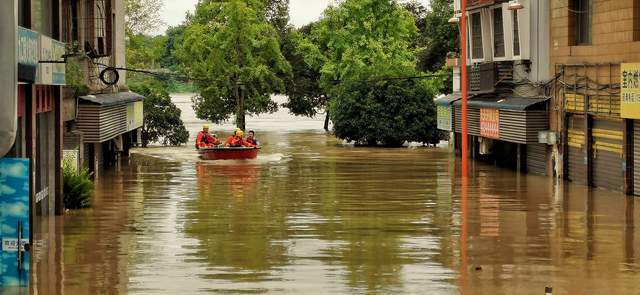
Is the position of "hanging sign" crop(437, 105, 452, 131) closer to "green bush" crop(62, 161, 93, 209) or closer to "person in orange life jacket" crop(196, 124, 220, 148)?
"person in orange life jacket" crop(196, 124, 220, 148)

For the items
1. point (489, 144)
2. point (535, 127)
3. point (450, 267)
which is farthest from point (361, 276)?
point (489, 144)

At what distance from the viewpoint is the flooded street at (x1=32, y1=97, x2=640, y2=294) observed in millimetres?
20656

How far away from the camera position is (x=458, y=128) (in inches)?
2295

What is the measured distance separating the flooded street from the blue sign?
73.0 inches

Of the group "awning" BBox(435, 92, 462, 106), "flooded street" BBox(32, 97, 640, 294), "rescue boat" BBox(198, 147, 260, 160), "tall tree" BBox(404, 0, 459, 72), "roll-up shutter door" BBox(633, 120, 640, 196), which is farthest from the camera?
"tall tree" BBox(404, 0, 459, 72)

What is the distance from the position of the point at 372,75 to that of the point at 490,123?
28.7 m

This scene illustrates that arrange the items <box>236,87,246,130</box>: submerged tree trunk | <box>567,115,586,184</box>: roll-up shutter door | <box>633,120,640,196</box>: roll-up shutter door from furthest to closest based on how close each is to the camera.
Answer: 1. <box>236,87,246,130</box>: submerged tree trunk
2. <box>567,115,586,184</box>: roll-up shutter door
3. <box>633,120,640,196</box>: roll-up shutter door

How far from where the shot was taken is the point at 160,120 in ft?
245

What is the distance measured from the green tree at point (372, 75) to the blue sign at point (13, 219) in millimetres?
54302

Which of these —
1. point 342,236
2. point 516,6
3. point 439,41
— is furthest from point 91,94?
point 439,41

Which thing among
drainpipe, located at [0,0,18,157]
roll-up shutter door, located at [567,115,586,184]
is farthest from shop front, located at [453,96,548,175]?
drainpipe, located at [0,0,18,157]

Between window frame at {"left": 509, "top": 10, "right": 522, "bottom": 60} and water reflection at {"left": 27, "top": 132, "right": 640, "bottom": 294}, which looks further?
window frame at {"left": 509, "top": 10, "right": 522, "bottom": 60}

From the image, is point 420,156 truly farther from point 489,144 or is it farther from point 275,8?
point 275,8

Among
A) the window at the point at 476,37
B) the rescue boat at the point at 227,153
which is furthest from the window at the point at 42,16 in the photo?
the window at the point at 476,37
